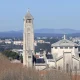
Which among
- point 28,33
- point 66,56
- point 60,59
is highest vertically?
point 28,33

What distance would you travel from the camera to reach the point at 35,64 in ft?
148

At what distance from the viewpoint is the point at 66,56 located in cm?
4591

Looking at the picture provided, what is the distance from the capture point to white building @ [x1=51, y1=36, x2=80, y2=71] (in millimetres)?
45625

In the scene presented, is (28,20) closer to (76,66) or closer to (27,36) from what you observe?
(27,36)

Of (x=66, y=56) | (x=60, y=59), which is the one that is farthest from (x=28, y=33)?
(x=66, y=56)

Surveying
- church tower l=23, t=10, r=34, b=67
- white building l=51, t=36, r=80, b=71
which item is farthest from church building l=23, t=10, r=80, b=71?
church tower l=23, t=10, r=34, b=67

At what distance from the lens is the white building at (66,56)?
45625mm

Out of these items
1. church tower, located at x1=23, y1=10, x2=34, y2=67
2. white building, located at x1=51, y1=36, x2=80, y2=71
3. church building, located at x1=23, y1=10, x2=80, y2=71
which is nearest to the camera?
church building, located at x1=23, y1=10, x2=80, y2=71

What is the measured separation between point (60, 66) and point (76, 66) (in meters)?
1.30

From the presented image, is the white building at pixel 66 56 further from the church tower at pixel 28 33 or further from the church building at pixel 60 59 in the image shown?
the church tower at pixel 28 33

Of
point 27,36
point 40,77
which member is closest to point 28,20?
point 27,36

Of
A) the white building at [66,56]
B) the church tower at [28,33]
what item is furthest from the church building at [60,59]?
the church tower at [28,33]

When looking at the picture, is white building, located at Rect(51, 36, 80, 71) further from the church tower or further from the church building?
the church tower

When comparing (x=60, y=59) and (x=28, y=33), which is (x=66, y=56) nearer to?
(x=60, y=59)
